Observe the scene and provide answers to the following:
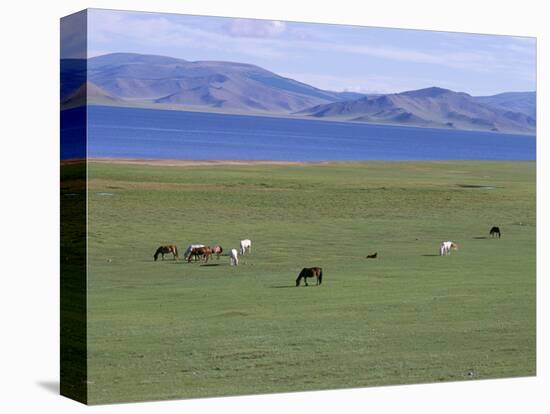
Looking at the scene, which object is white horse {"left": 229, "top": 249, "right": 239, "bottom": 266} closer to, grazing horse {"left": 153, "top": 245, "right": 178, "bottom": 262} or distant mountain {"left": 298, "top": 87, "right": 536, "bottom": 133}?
grazing horse {"left": 153, "top": 245, "right": 178, "bottom": 262}

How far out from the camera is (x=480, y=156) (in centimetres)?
3048

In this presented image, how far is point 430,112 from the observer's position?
2991 centimetres

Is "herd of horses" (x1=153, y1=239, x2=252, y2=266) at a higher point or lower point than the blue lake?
lower

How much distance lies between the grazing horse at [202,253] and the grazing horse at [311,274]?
1.71 m

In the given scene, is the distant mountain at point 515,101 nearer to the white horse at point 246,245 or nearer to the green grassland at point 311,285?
the green grassland at point 311,285

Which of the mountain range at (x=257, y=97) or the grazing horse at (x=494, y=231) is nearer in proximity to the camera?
the mountain range at (x=257, y=97)

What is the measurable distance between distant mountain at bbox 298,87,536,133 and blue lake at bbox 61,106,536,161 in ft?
0.55

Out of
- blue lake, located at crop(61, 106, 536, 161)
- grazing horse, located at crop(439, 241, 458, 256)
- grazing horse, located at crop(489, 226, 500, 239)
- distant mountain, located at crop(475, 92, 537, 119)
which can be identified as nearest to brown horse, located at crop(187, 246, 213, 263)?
blue lake, located at crop(61, 106, 536, 161)

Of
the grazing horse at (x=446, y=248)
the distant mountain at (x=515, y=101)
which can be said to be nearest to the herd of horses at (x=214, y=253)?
the grazing horse at (x=446, y=248)

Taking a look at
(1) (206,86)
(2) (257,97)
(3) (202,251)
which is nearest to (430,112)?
(2) (257,97)

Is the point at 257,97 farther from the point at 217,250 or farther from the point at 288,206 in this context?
the point at 217,250

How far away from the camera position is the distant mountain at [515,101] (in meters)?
30.4

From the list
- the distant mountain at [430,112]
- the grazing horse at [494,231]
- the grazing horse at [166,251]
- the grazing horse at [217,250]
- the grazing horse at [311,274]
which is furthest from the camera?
the grazing horse at [494,231]

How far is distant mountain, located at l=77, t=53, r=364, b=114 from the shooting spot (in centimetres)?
2634
